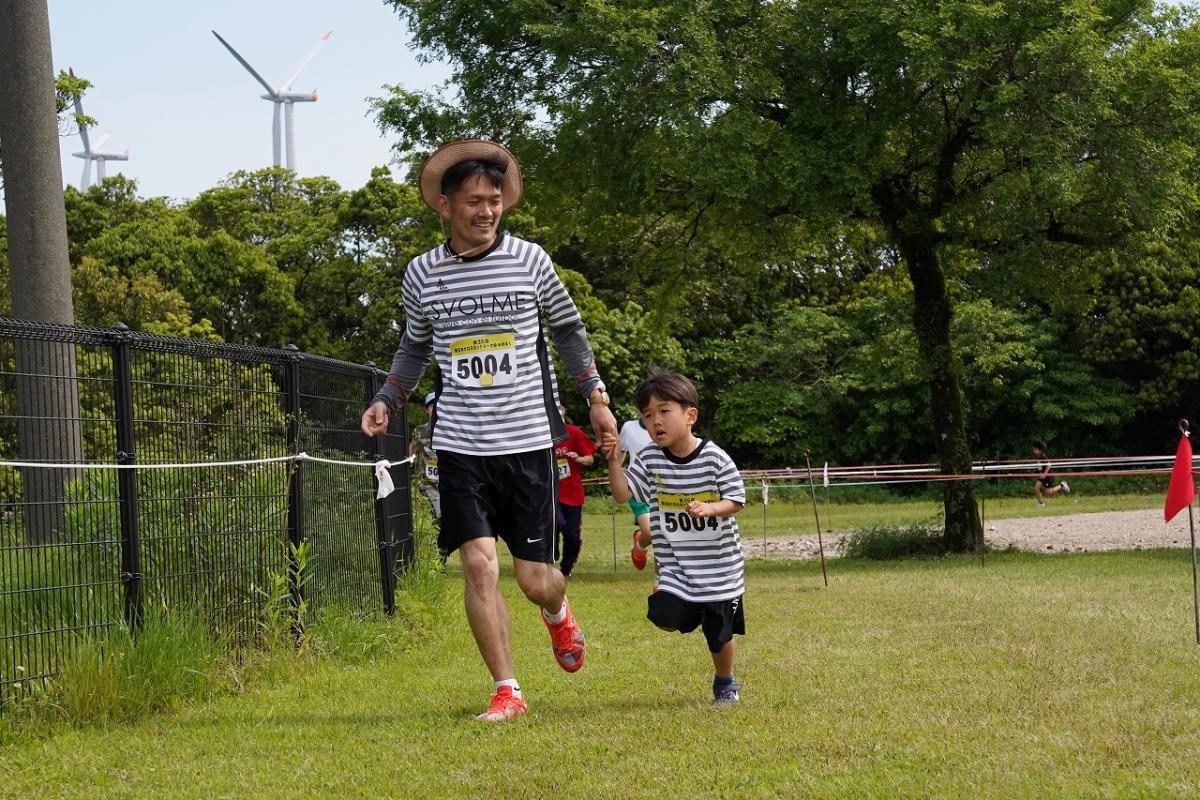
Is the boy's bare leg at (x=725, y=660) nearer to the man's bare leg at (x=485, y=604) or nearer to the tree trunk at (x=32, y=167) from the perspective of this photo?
the man's bare leg at (x=485, y=604)

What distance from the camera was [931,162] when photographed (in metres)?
19.6

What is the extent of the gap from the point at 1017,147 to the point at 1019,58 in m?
1.29

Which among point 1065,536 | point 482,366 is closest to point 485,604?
point 482,366

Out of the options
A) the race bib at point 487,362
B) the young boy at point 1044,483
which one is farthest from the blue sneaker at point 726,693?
the young boy at point 1044,483

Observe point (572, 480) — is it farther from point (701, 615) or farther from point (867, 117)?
point (867, 117)

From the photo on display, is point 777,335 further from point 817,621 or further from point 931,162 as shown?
point 817,621

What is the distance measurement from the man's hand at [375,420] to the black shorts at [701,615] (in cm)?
146

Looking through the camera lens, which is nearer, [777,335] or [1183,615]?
[1183,615]

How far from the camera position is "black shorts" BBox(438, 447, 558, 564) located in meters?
6.16

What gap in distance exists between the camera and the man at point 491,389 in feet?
20.2

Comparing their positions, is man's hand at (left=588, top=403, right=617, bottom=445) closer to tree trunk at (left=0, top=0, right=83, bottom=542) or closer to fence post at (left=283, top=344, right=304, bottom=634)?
fence post at (left=283, top=344, right=304, bottom=634)

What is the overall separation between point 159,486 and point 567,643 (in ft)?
7.01

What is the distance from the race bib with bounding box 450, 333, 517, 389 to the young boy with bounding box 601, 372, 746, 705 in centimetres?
70

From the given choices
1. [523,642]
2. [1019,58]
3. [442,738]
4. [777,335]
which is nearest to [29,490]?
[442,738]
